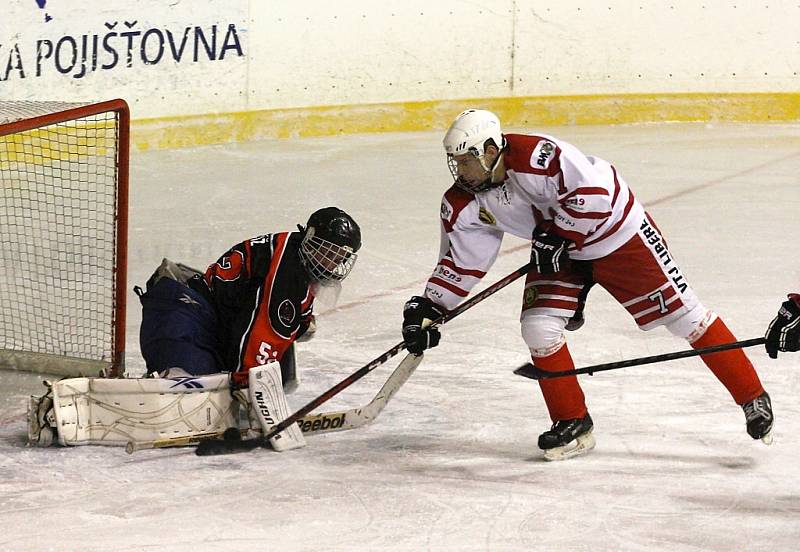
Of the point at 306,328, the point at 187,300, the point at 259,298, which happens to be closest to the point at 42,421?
the point at 187,300

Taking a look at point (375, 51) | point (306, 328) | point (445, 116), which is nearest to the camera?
point (306, 328)

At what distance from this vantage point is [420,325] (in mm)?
3150

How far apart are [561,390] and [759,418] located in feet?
1.62

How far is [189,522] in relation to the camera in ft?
9.00

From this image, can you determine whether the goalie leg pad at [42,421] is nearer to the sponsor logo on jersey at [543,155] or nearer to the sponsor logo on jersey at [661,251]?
the sponsor logo on jersey at [543,155]

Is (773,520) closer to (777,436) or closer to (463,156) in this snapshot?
(777,436)

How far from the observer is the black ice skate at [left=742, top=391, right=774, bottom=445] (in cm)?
314

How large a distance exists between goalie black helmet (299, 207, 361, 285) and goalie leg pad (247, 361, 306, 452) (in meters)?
0.28

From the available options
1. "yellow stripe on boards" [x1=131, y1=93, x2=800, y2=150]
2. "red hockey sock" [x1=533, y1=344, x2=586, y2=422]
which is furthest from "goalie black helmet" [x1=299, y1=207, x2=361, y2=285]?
"yellow stripe on boards" [x1=131, y1=93, x2=800, y2=150]

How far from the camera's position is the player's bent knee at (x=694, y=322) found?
10.4 ft

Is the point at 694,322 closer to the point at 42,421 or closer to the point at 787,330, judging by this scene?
the point at 787,330

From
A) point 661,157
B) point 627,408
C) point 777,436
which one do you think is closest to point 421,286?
point 627,408

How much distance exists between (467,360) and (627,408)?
2.11 feet

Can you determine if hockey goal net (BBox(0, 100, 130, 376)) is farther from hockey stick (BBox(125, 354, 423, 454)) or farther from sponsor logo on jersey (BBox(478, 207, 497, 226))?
sponsor logo on jersey (BBox(478, 207, 497, 226))
